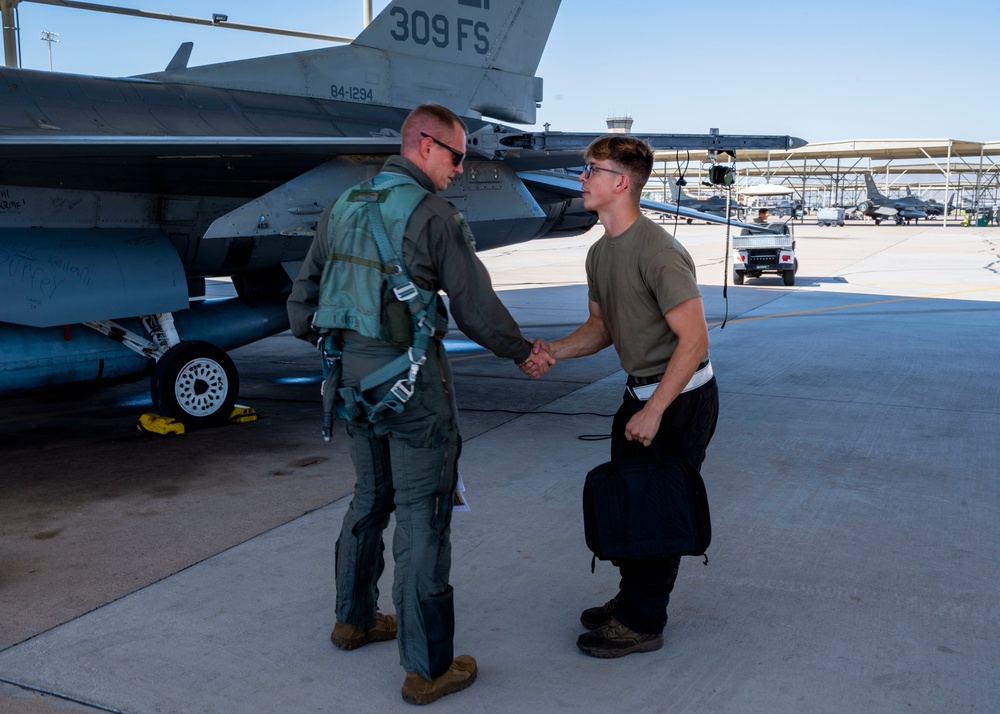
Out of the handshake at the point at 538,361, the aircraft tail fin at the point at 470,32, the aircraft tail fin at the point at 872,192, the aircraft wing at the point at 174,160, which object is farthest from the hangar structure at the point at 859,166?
the handshake at the point at 538,361

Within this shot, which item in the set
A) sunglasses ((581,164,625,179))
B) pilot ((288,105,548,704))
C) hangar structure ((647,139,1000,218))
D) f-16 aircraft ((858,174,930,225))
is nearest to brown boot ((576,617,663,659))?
pilot ((288,105,548,704))

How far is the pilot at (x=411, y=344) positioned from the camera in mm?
2955

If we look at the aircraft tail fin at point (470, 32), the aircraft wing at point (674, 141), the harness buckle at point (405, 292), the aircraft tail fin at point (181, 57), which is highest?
the aircraft tail fin at point (470, 32)

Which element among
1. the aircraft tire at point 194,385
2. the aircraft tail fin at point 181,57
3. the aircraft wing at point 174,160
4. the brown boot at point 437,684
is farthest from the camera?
the aircraft tail fin at point 181,57

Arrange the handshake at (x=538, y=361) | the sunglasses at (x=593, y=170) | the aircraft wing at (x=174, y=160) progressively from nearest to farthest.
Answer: the sunglasses at (x=593, y=170), the handshake at (x=538, y=361), the aircraft wing at (x=174, y=160)

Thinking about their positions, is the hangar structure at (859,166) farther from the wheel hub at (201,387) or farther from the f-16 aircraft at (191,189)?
the wheel hub at (201,387)

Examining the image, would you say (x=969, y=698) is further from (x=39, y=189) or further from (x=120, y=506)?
(x=39, y=189)

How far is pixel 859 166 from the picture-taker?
69.4m

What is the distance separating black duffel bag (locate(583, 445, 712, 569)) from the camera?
3.11 m

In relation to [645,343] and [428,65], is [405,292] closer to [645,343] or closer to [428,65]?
[645,343]

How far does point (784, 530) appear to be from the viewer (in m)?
4.54

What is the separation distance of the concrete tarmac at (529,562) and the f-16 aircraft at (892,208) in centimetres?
5166

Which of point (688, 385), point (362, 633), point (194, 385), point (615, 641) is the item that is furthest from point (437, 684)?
point (194, 385)

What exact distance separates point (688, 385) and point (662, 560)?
66 centimetres
